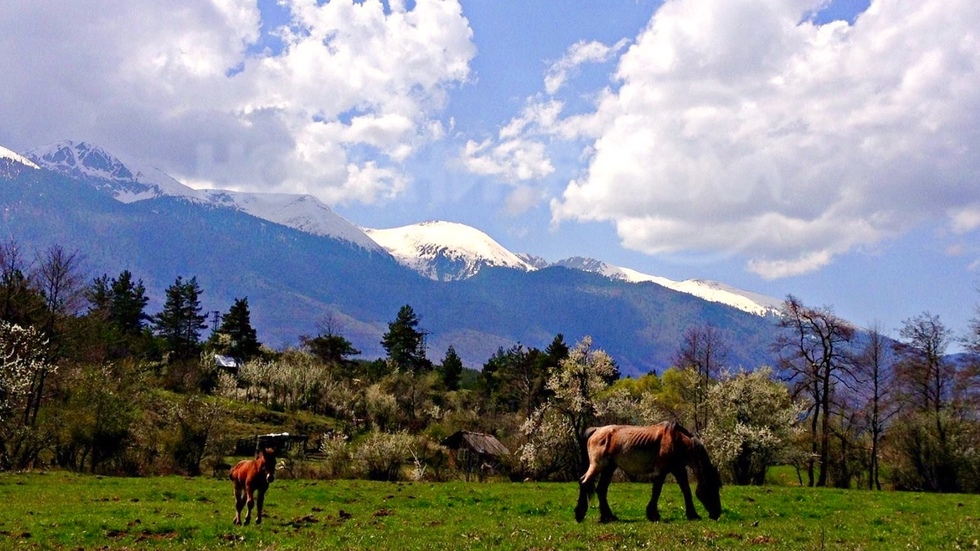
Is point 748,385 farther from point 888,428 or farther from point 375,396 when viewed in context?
point 375,396

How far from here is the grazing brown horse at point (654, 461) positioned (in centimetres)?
1703

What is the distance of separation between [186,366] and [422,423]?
121 ft

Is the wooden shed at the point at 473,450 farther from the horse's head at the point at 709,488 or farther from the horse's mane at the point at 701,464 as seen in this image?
the horse's mane at the point at 701,464

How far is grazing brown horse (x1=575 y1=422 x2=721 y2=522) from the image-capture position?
1703 cm

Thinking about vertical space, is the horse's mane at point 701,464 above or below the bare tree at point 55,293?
below

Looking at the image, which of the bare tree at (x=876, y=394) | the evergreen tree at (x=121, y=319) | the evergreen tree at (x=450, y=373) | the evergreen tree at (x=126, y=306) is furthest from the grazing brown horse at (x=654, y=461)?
the evergreen tree at (x=450, y=373)

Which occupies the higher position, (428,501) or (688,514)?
(688,514)

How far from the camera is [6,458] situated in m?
38.7

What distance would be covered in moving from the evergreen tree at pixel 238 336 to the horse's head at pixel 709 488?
4272 inches

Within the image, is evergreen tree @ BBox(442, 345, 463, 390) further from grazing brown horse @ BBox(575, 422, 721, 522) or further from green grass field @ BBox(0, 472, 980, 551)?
grazing brown horse @ BBox(575, 422, 721, 522)

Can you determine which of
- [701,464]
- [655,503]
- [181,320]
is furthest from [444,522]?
[181,320]

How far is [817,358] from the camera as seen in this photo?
51.5 m

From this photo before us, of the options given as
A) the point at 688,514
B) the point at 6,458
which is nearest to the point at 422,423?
the point at 6,458

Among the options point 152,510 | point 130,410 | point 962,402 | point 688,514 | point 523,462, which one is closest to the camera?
point 688,514
